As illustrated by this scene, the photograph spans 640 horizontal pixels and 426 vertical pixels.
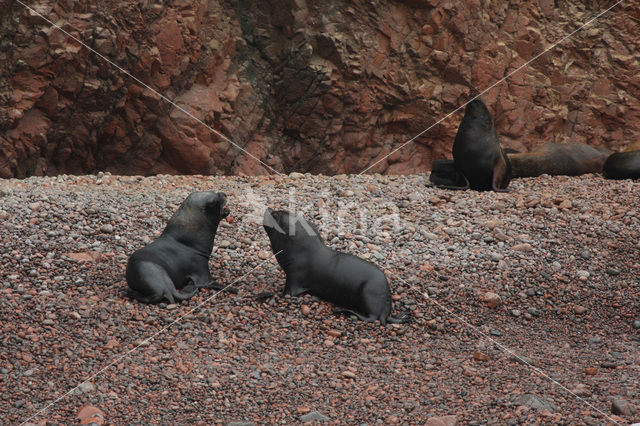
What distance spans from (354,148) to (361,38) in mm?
1874

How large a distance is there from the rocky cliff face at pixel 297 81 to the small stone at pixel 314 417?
25.0 feet

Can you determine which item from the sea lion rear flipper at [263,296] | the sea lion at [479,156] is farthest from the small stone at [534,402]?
the sea lion at [479,156]

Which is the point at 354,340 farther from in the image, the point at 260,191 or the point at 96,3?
the point at 96,3

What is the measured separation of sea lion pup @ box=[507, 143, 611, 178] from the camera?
1041cm

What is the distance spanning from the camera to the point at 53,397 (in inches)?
169

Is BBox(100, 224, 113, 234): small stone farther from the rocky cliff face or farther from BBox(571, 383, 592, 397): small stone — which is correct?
BBox(571, 383, 592, 397): small stone

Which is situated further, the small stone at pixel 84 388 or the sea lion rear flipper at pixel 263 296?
the sea lion rear flipper at pixel 263 296

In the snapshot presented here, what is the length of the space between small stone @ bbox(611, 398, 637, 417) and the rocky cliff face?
Answer: 853 cm

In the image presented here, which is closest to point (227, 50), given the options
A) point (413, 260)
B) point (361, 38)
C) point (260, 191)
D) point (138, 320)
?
point (361, 38)

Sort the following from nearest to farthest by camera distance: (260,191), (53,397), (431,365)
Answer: (53,397) → (431,365) → (260,191)

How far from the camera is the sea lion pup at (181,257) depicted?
18.5 feet

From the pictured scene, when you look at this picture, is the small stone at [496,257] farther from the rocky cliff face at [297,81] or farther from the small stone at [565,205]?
the rocky cliff face at [297,81]

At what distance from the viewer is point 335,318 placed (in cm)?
568

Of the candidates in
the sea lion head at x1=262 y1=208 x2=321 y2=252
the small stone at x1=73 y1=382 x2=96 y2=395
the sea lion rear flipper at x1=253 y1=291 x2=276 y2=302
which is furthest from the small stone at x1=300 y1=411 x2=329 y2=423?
the sea lion head at x1=262 y1=208 x2=321 y2=252
